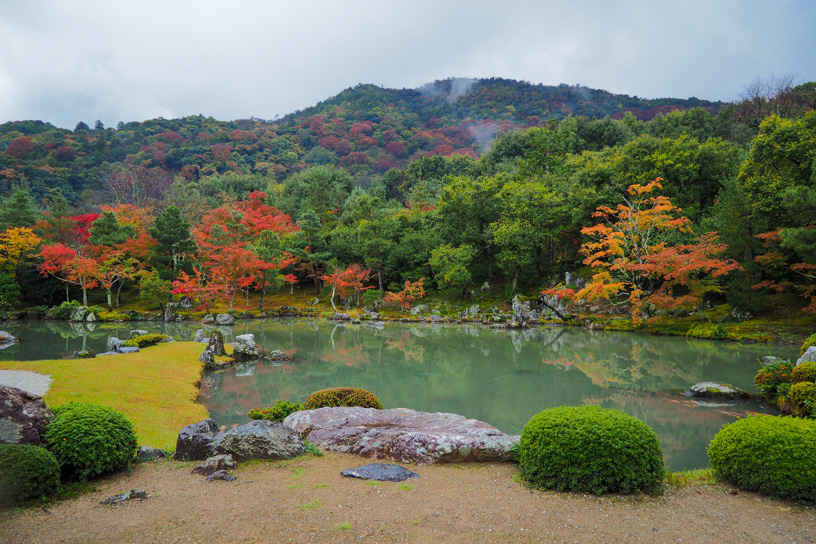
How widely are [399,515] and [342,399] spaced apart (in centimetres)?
432

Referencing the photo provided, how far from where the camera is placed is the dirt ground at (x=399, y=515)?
11.5 ft

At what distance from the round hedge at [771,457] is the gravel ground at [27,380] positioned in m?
12.5

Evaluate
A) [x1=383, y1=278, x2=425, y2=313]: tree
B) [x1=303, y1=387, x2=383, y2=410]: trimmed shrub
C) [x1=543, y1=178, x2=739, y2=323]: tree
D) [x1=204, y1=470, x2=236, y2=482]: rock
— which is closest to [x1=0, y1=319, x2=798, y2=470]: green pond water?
[x1=303, y1=387, x2=383, y2=410]: trimmed shrub

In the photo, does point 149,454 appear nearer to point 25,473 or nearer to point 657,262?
point 25,473

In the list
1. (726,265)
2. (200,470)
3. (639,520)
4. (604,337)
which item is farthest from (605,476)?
(726,265)

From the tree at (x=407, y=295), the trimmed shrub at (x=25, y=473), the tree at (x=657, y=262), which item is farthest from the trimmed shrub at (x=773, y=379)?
the tree at (x=407, y=295)

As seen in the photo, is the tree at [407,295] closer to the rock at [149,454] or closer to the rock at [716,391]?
the rock at [716,391]

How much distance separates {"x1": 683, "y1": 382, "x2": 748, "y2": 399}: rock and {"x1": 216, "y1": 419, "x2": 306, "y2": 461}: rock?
10190mm

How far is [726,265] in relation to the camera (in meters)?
18.5

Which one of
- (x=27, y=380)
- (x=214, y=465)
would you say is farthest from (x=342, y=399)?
(x=27, y=380)

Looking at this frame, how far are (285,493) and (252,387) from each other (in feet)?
27.1

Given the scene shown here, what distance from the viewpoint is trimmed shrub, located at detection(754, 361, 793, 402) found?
9344mm

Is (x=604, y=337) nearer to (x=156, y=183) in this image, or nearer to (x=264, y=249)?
(x=264, y=249)

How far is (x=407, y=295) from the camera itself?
30844mm
